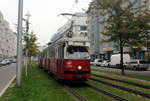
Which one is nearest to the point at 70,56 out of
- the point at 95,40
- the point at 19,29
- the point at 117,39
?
the point at 19,29

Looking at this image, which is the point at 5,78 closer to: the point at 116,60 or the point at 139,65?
the point at 139,65

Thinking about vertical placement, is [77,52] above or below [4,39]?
below

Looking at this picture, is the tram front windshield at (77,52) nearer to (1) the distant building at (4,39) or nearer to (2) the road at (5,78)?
(2) the road at (5,78)

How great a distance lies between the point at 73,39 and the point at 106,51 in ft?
192

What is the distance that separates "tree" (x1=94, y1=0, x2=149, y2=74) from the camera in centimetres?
2245

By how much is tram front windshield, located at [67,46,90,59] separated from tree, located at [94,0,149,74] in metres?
8.29

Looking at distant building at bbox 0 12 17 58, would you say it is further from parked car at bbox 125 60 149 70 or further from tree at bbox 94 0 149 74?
tree at bbox 94 0 149 74

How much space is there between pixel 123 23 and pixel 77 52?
970 cm

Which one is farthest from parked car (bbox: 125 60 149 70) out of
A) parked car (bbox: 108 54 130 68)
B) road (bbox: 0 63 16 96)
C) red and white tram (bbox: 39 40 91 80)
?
red and white tram (bbox: 39 40 91 80)

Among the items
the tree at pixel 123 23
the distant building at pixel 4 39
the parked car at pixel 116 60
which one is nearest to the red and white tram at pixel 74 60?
the tree at pixel 123 23

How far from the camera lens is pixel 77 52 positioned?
48.7ft

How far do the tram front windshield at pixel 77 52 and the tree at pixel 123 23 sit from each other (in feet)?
27.2

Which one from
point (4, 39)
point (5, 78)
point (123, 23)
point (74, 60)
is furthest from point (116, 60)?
point (4, 39)

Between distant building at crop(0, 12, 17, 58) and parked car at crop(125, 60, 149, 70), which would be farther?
distant building at crop(0, 12, 17, 58)
